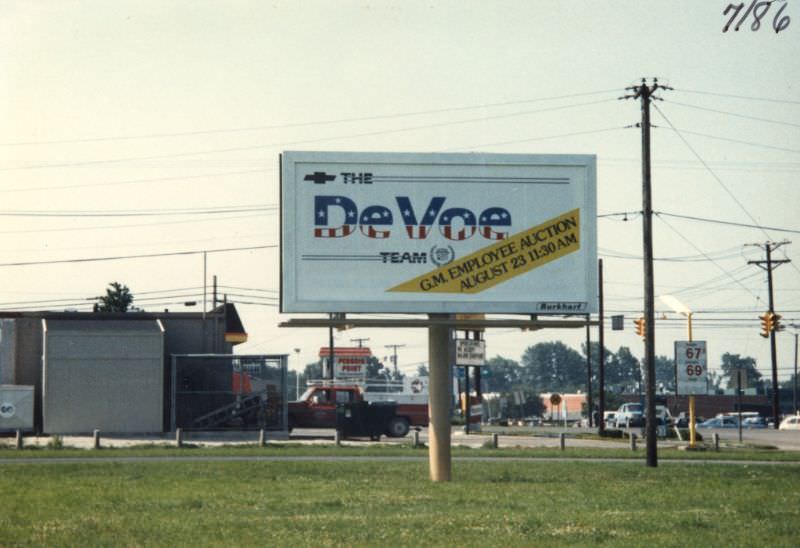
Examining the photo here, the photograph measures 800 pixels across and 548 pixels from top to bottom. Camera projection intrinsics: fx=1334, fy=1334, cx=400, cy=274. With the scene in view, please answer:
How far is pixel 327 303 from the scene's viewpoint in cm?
2712

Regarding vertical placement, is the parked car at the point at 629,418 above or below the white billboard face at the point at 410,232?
below

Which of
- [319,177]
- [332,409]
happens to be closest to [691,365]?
[332,409]

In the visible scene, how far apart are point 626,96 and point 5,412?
2850cm

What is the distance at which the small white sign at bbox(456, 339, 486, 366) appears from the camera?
5247 centimetres

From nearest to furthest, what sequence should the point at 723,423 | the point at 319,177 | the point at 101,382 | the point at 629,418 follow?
1. the point at 319,177
2. the point at 101,382
3. the point at 629,418
4. the point at 723,423

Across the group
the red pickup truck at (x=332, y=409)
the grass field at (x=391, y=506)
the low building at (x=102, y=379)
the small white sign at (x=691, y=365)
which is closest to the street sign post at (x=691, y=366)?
the small white sign at (x=691, y=365)

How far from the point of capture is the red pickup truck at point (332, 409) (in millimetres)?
Result: 57066

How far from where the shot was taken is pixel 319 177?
27.2 m

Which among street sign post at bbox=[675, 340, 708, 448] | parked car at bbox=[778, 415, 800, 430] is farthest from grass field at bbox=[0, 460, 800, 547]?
parked car at bbox=[778, 415, 800, 430]

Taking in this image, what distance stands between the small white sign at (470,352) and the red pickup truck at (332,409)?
532 cm

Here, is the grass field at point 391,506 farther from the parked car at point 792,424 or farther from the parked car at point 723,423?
the parked car at point 723,423

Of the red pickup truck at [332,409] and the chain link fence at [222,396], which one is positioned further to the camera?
the red pickup truck at [332,409]

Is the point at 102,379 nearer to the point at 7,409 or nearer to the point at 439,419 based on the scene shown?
the point at 7,409

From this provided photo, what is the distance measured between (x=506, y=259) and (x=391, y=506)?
8091 millimetres
